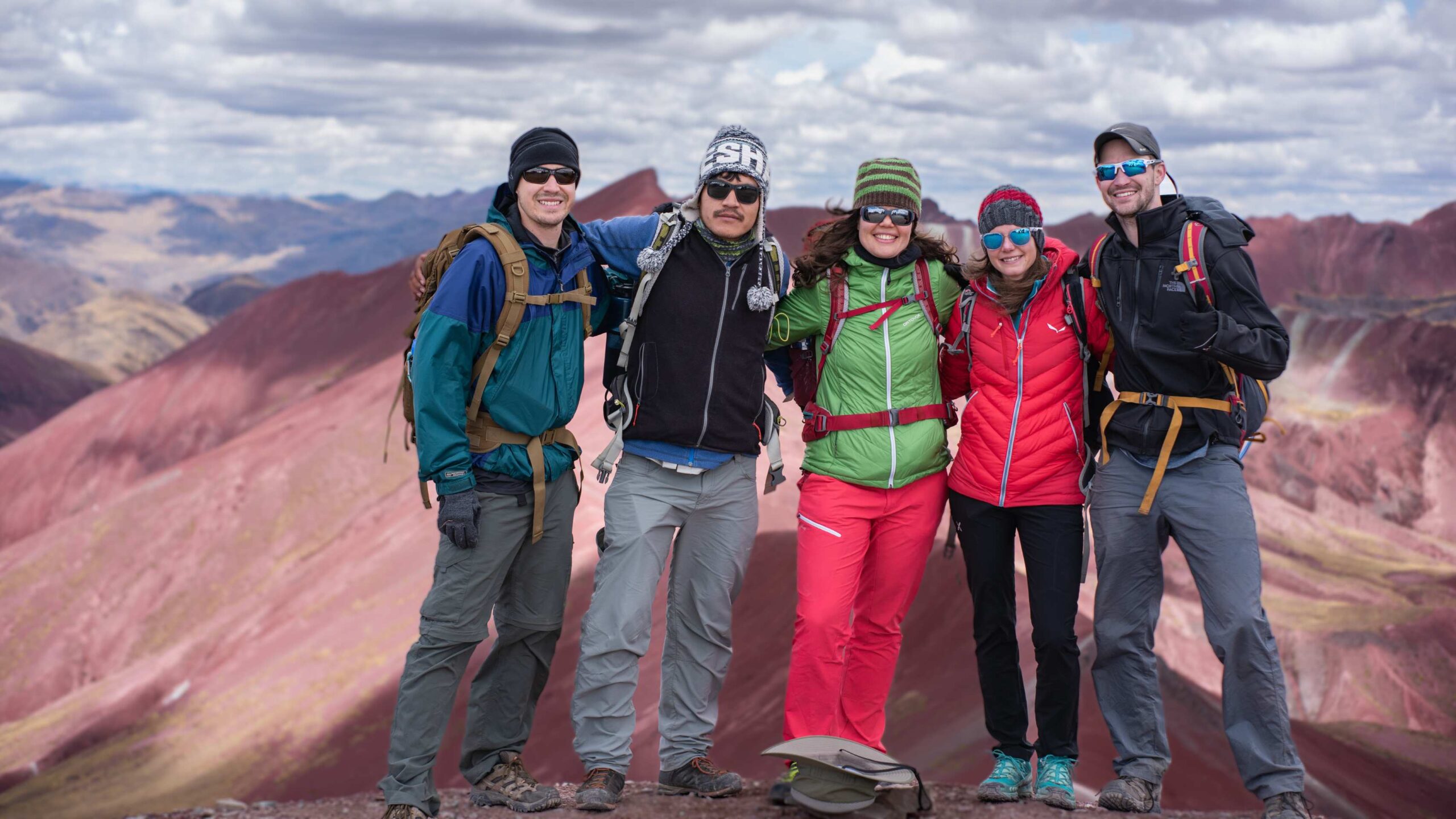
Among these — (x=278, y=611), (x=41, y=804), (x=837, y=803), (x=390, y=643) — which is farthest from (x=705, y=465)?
(x=278, y=611)

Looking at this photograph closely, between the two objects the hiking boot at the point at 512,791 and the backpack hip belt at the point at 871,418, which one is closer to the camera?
the backpack hip belt at the point at 871,418

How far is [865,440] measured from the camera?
4637 millimetres

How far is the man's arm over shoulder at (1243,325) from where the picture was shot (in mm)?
4277

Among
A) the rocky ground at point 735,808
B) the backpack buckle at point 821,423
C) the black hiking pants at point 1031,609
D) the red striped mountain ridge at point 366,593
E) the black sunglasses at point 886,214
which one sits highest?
the black sunglasses at point 886,214

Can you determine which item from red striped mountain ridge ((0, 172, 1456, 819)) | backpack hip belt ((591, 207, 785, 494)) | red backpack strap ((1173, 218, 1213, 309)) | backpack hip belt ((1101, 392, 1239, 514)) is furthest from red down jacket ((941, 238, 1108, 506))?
red striped mountain ridge ((0, 172, 1456, 819))

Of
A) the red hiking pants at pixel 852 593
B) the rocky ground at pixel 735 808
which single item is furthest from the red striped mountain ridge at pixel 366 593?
the red hiking pants at pixel 852 593

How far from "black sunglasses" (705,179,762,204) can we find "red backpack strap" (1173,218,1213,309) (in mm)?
1687

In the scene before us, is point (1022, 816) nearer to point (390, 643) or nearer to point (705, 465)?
point (705, 465)

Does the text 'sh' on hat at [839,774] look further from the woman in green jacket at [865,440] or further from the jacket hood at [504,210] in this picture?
the jacket hood at [504,210]

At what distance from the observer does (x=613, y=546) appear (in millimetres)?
4676

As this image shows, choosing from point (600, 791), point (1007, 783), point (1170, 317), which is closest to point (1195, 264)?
point (1170, 317)

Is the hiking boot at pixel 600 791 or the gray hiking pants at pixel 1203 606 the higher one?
the gray hiking pants at pixel 1203 606

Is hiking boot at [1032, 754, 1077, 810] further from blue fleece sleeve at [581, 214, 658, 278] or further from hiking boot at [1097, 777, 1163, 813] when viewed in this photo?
blue fleece sleeve at [581, 214, 658, 278]

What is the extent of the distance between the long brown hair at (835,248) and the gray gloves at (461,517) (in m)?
1.60
